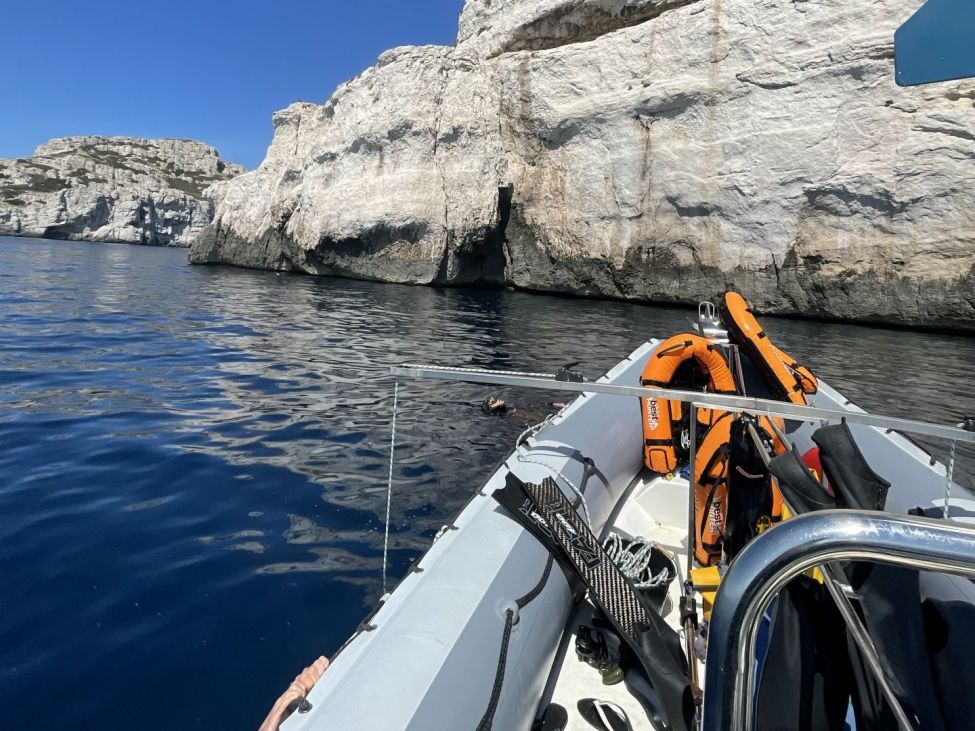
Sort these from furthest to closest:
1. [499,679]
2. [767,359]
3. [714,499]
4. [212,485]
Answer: [767,359], [212,485], [714,499], [499,679]

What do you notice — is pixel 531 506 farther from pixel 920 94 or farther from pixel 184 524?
pixel 920 94

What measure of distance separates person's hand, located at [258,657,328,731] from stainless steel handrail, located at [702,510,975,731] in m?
1.13

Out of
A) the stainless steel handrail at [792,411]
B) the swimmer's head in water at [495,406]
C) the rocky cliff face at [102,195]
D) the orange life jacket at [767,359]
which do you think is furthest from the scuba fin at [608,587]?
the rocky cliff face at [102,195]

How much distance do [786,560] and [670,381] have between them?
3.40 metres

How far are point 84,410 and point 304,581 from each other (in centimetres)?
396

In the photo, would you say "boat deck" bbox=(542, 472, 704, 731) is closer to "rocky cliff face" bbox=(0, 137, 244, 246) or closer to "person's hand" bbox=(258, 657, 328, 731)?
"person's hand" bbox=(258, 657, 328, 731)

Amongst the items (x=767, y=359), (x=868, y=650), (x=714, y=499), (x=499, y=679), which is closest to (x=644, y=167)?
(x=767, y=359)

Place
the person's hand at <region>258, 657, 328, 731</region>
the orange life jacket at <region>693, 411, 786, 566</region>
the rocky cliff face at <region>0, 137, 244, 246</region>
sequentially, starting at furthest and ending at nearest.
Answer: the rocky cliff face at <region>0, 137, 244, 246</region> < the orange life jacket at <region>693, 411, 786, 566</region> < the person's hand at <region>258, 657, 328, 731</region>

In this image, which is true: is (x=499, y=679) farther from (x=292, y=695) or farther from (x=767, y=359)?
(x=767, y=359)

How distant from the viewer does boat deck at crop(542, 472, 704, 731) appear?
2.08 metres

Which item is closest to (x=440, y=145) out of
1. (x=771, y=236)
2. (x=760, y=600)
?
(x=771, y=236)

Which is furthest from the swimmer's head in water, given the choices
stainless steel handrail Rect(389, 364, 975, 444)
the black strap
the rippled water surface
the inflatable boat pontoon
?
the black strap

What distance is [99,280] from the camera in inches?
705

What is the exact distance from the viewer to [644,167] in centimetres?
1938
